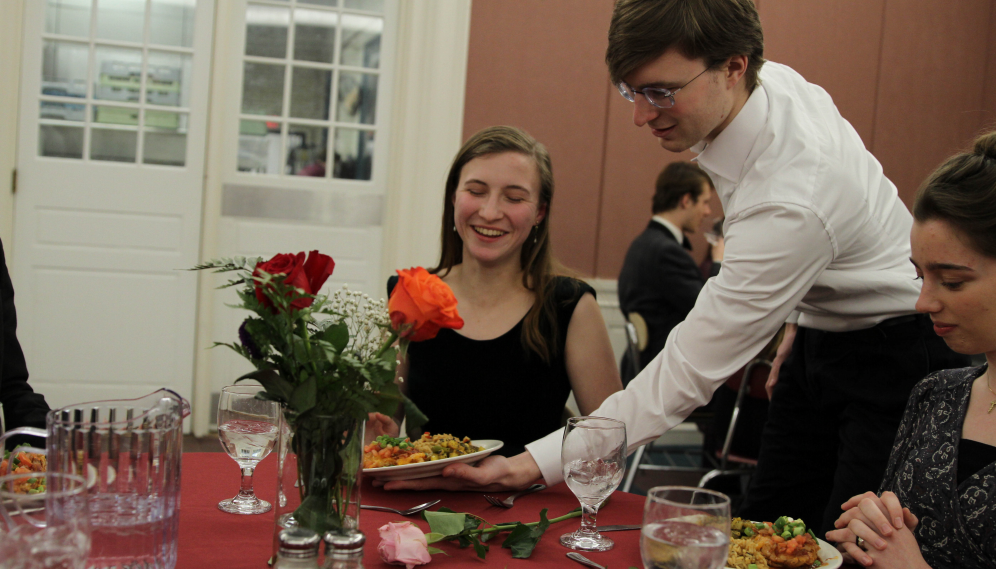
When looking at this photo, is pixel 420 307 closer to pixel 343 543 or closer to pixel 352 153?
pixel 343 543

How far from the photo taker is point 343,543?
0.85 metres

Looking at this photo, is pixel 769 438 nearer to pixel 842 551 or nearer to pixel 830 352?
pixel 830 352

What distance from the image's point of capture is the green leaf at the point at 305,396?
0.88 meters

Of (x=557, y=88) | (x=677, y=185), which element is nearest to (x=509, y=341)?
(x=677, y=185)

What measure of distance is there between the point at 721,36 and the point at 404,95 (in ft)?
10.8

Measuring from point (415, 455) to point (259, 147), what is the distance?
3.54 metres

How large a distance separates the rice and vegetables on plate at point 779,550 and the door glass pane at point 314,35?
13.2 feet

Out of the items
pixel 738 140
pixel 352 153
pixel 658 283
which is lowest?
pixel 658 283

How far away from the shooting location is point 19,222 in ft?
13.9

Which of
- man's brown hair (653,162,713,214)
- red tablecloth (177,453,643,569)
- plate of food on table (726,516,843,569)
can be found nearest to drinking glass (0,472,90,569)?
red tablecloth (177,453,643,569)

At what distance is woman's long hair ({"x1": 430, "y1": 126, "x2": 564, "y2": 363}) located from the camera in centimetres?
200

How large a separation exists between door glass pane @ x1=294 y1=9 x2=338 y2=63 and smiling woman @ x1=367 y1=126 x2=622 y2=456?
2.84 metres

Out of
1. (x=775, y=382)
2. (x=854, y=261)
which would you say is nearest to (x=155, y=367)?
(x=775, y=382)

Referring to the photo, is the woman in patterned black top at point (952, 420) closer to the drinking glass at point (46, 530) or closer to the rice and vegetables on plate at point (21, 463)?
the drinking glass at point (46, 530)
